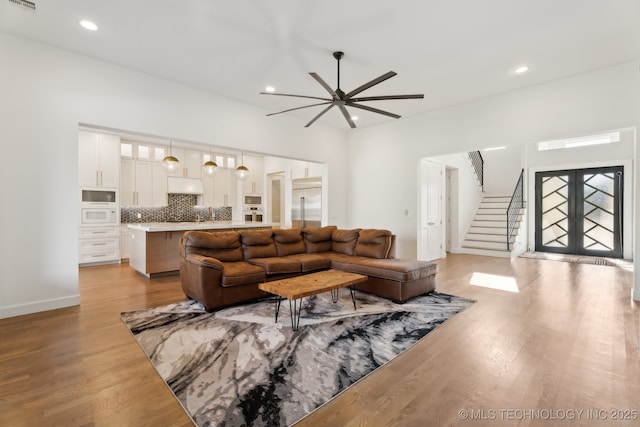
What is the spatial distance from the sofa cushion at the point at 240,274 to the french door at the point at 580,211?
865 cm

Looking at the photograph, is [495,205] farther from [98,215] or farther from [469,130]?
[98,215]

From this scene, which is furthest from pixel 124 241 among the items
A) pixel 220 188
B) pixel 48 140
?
pixel 48 140

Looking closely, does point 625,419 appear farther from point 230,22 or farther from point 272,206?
point 272,206

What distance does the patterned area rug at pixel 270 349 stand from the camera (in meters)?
1.84

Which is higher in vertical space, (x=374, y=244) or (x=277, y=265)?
(x=374, y=244)

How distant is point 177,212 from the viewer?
26.4 ft

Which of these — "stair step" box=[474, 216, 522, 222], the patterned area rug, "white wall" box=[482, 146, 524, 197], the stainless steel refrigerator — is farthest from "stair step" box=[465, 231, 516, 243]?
the patterned area rug

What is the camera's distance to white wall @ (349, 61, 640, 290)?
4000 mm

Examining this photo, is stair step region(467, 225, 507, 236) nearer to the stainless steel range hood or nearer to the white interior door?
the white interior door

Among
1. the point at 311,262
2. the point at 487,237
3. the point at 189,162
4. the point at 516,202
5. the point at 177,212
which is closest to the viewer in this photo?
the point at 311,262

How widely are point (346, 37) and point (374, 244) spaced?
9.77 ft

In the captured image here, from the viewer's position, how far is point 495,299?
3943 mm

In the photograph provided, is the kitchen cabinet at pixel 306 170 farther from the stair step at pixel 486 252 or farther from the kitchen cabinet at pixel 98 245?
the stair step at pixel 486 252

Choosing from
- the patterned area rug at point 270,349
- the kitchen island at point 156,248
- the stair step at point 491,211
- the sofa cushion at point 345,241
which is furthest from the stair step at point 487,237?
the kitchen island at point 156,248
